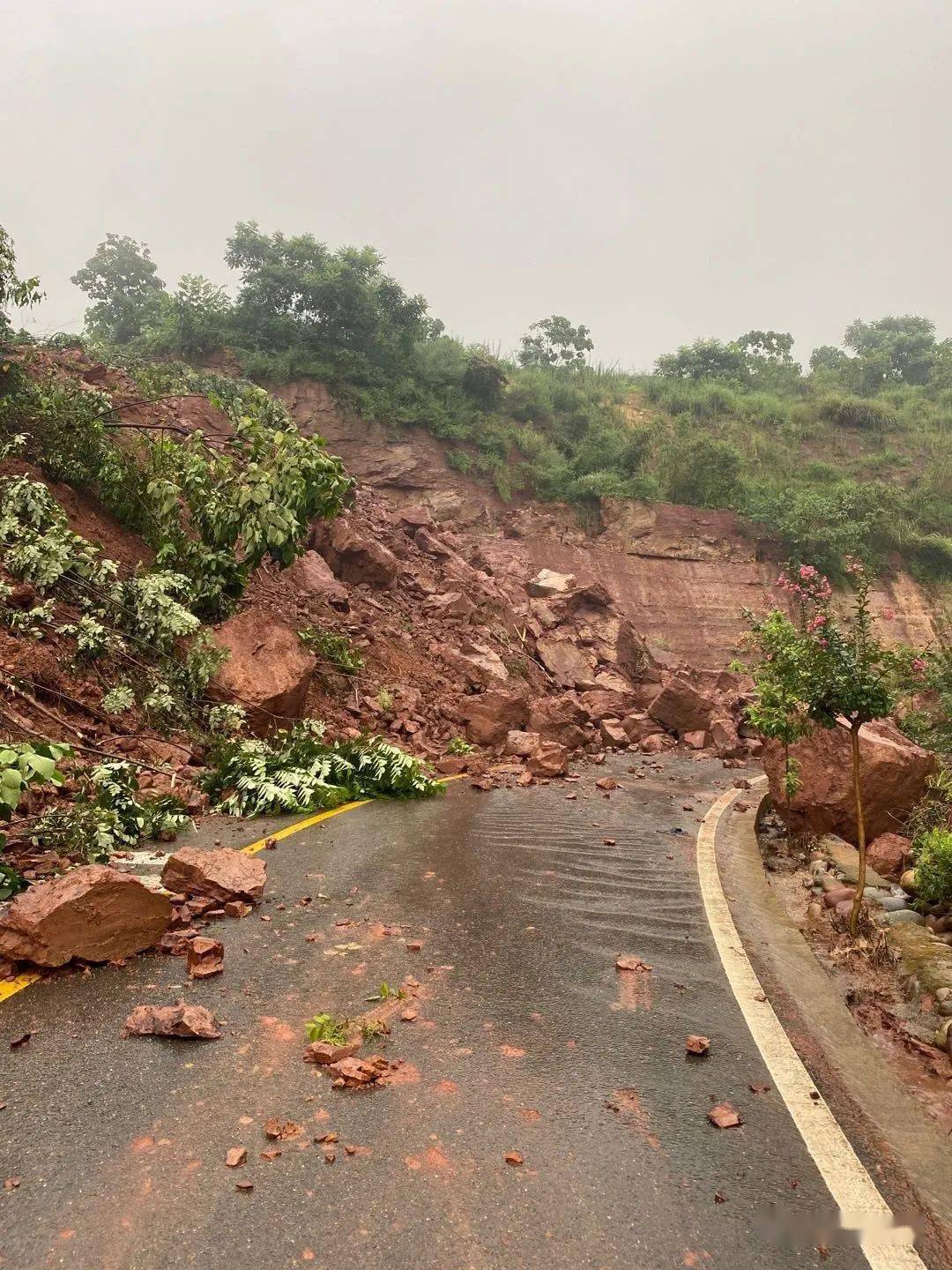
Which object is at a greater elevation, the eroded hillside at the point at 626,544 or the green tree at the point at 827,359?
the green tree at the point at 827,359

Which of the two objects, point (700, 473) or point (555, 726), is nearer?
point (555, 726)

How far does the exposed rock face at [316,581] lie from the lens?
17109 mm

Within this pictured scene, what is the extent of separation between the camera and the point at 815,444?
41.2m

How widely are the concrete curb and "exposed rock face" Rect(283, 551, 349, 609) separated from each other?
12683 mm

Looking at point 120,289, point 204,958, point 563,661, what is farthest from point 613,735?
point 120,289

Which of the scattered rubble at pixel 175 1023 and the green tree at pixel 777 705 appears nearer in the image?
the scattered rubble at pixel 175 1023

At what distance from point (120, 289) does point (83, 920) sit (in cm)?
4011

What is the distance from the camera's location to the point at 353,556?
19562mm

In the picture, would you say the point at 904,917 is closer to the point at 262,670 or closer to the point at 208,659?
the point at 262,670

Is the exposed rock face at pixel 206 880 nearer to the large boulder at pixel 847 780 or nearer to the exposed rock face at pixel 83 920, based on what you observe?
the exposed rock face at pixel 83 920

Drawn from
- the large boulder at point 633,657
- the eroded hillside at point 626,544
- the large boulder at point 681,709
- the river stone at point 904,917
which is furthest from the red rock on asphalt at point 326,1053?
the eroded hillside at point 626,544

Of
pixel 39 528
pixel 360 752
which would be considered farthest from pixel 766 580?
pixel 39 528

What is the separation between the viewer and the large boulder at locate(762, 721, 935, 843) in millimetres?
9445

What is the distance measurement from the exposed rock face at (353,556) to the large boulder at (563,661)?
515 centimetres
